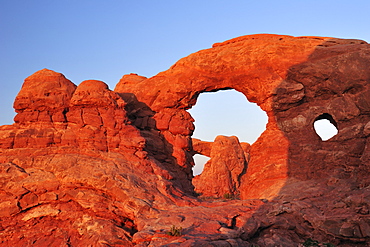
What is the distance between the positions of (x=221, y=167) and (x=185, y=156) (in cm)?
2147

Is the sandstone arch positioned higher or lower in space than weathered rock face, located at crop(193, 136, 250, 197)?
higher

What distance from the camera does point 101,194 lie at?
20656mm

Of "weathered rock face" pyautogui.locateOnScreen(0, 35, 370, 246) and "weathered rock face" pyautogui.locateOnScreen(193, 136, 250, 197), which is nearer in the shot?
"weathered rock face" pyautogui.locateOnScreen(0, 35, 370, 246)

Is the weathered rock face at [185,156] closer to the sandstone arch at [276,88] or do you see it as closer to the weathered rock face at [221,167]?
the sandstone arch at [276,88]

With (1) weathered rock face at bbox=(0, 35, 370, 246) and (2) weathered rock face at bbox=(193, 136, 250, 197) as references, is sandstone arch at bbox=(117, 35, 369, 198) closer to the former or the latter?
(1) weathered rock face at bbox=(0, 35, 370, 246)

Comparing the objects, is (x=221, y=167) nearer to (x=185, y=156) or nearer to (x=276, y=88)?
(x=185, y=156)

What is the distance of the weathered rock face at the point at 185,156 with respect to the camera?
1942 cm

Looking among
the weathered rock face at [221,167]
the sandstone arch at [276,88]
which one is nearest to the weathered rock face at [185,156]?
the sandstone arch at [276,88]

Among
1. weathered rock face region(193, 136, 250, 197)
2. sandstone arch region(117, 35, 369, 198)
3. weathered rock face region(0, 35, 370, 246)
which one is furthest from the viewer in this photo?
weathered rock face region(193, 136, 250, 197)

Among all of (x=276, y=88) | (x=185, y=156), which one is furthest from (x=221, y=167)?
(x=276, y=88)

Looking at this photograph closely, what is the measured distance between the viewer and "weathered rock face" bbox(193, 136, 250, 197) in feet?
156

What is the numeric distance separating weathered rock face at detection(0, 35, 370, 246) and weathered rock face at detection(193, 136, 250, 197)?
20.0 m

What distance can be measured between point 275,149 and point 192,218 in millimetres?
9306

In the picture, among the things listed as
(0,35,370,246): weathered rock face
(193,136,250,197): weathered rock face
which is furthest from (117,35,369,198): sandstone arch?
(193,136,250,197): weathered rock face
